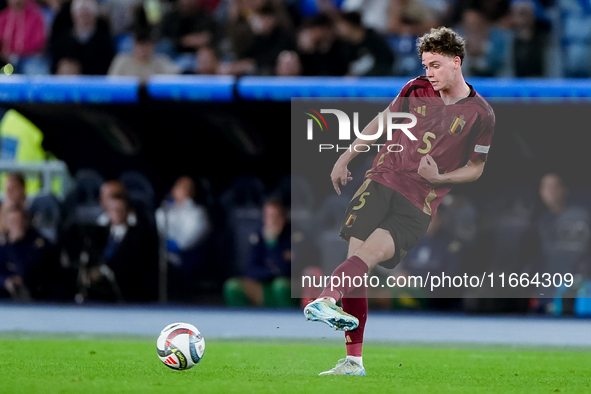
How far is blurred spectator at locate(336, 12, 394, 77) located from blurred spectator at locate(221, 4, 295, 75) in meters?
0.62

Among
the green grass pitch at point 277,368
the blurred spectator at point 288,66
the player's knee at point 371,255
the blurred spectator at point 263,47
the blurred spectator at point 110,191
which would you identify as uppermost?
the blurred spectator at point 263,47

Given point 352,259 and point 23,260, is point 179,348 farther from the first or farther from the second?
point 23,260

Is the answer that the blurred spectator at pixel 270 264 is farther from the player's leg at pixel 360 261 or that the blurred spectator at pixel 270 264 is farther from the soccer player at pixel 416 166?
the player's leg at pixel 360 261

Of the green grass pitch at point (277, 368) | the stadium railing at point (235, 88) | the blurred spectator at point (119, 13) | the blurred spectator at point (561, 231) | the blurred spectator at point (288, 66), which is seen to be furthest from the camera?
the blurred spectator at point (119, 13)

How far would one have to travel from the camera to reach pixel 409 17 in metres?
10.1

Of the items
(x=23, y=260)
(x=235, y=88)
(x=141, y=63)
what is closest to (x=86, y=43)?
(x=141, y=63)

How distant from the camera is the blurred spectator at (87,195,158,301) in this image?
9945 millimetres

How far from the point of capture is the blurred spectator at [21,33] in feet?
35.0

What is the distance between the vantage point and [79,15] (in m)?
10.5

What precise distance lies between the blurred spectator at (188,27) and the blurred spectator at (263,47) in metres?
0.66

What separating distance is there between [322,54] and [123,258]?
3.00 metres

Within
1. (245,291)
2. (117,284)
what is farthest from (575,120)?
(117,284)

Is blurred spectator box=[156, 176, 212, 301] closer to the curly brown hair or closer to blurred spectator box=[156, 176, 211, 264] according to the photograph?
blurred spectator box=[156, 176, 211, 264]

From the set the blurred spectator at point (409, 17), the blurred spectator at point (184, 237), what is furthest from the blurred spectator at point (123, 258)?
the blurred spectator at point (409, 17)
